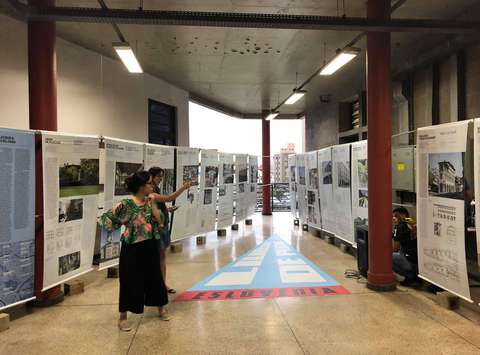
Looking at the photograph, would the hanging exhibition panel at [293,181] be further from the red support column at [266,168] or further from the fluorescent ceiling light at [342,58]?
the fluorescent ceiling light at [342,58]

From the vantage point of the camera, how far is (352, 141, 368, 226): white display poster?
5957 millimetres

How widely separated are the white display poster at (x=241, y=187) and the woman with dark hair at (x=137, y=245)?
19.9 ft

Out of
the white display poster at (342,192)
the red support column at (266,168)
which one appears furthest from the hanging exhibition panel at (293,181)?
the white display poster at (342,192)

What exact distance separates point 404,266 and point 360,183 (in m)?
1.69

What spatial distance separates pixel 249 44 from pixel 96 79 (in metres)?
3.13

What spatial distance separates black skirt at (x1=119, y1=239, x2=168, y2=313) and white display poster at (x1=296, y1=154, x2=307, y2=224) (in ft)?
20.0

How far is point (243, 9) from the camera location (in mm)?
5340

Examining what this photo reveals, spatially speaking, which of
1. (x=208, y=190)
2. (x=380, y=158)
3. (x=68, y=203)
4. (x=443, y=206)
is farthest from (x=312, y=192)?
(x=68, y=203)

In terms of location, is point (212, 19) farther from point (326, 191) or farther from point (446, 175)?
point (326, 191)

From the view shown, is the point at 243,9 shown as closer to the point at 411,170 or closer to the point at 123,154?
the point at 123,154

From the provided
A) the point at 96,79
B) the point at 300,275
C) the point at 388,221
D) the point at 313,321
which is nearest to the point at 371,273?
the point at 388,221

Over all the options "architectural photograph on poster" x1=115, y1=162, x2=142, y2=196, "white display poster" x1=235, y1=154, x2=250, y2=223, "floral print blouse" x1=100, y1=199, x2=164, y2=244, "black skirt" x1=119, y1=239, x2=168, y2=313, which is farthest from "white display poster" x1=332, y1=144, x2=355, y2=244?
"floral print blouse" x1=100, y1=199, x2=164, y2=244

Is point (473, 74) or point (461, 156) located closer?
point (461, 156)

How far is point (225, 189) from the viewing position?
348 inches
